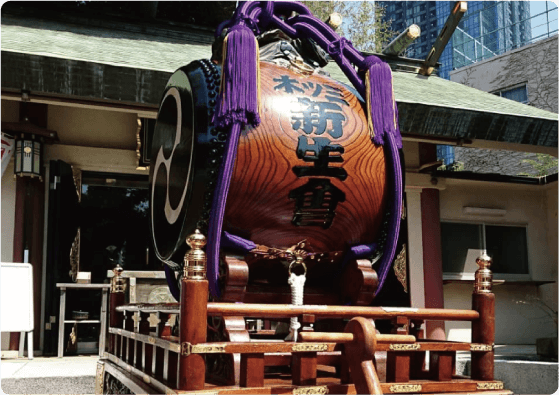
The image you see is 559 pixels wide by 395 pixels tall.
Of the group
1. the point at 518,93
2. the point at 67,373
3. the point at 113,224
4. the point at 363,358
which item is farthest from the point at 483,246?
the point at 518,93

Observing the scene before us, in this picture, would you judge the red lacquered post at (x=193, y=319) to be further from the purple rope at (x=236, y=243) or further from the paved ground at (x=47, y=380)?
the paved ground at (x=47, y=380)

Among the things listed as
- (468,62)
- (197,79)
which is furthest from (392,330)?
(468,62)

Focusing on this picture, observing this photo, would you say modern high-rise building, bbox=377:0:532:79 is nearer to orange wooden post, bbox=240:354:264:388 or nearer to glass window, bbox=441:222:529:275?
glass window, bbox=441:222:529:275

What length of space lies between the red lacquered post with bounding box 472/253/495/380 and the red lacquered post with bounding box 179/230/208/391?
3.49 ft

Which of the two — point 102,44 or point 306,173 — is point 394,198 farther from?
point 102,44

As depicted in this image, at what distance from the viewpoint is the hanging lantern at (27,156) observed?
583cm

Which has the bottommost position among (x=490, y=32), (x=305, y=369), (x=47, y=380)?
(x=47, y=380)

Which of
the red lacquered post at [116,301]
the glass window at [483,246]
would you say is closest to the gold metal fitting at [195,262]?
the red lacquered post at [116,301]

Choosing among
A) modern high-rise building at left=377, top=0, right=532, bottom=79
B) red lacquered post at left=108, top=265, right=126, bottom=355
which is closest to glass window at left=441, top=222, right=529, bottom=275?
red lacquered post at left=108, top=265, right=126, bottom=355

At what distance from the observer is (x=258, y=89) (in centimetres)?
242

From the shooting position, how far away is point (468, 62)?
55.2ft

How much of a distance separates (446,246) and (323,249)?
5875 millimetres

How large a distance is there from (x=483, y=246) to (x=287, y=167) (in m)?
6.47

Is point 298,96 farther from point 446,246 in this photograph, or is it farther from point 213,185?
point 446,246
